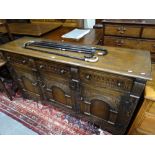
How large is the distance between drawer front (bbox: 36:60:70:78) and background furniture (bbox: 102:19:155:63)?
78 centimetres

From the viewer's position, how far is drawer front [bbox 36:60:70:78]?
43.9 inches

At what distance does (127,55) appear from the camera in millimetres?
1062

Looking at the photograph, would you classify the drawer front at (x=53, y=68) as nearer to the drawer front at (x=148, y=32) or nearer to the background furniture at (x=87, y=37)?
the background furniture at (x=87, y=37)

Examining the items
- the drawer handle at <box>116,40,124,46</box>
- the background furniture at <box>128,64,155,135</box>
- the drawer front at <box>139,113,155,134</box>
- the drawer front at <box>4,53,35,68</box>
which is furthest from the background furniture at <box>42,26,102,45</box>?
the drawer front at <box>139,113,155,134</box>

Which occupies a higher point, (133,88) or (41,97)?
(133,88)

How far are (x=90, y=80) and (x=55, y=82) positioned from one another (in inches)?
15.8

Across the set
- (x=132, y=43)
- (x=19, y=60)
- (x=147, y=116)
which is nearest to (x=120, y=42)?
(x=132, y=43)

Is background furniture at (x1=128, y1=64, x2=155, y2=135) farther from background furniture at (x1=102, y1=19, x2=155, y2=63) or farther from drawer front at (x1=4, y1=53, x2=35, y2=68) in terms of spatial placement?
drawer front at (x1=4, y1=53, x2=35, y2=68)

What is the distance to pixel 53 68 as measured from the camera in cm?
118

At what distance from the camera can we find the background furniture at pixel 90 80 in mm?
925

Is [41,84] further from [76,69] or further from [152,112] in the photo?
[152,112]
